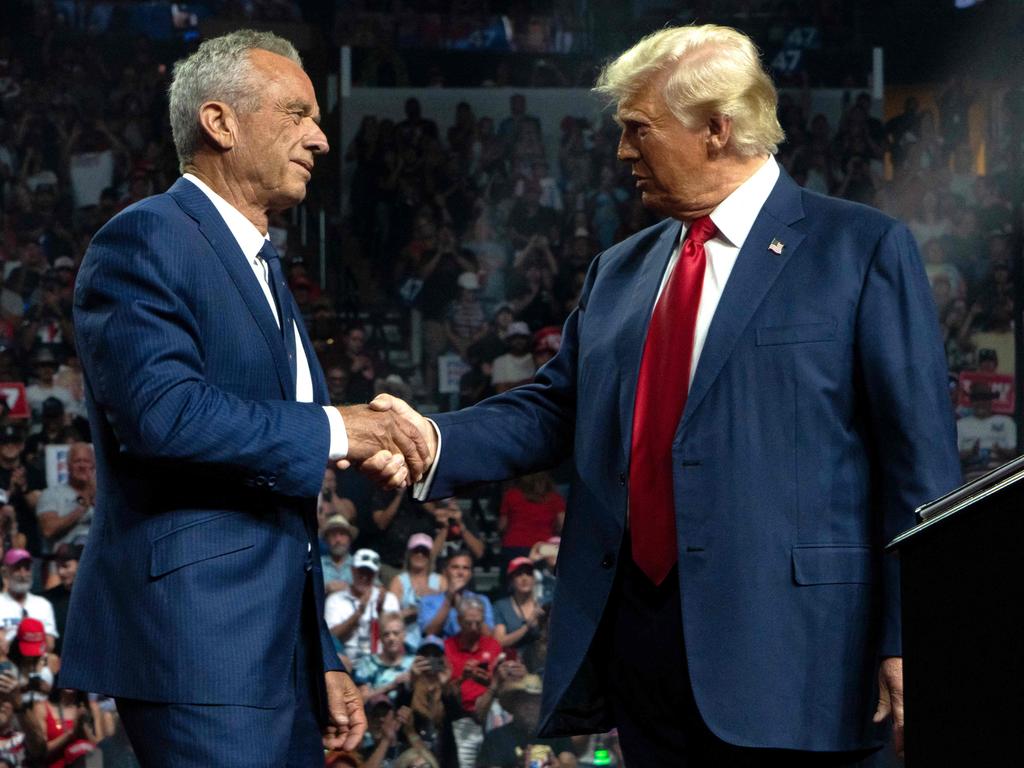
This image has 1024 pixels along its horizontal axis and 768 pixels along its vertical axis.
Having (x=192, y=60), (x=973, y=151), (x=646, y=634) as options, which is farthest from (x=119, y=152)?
(x=646, y=634)

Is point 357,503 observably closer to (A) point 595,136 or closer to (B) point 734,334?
Answer: (A) point 595,136

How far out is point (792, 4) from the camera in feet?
26.0

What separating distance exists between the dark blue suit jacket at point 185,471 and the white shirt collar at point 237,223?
0.06 metres

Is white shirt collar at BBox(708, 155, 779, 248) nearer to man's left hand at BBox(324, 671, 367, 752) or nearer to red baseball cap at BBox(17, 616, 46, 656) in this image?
man's left hand at BBox(324, 671, 367, 752)

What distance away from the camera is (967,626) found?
1256 millimetres

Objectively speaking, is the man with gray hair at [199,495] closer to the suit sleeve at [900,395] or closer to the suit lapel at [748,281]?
the suit lapel at [748,281]

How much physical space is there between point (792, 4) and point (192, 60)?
21.3ft

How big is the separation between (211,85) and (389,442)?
57cm

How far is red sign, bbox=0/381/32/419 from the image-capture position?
6203mm

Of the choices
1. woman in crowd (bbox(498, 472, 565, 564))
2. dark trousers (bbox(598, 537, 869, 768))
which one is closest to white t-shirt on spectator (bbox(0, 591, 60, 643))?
woman in crowd (bbox(498, 472, 565, 564))

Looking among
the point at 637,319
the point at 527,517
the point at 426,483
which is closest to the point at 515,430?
the point at 426,483

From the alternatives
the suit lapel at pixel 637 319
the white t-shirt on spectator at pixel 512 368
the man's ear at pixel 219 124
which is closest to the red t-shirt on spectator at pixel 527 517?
the white t-shirt on spectator at pixel 512 368

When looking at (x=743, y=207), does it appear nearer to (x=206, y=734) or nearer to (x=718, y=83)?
(x=718, y=83)

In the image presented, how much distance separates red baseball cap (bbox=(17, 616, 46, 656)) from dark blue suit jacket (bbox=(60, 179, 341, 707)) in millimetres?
3646
